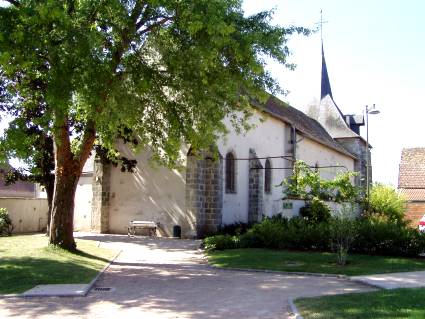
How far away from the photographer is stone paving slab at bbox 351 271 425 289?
34.3ft

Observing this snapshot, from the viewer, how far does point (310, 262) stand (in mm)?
14492

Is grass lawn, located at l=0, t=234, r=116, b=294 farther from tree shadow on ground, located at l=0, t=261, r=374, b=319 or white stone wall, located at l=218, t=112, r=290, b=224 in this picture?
white stone wall, located at l=218, t=112, r=290, b=224

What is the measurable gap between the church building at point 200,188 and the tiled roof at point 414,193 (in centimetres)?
1726

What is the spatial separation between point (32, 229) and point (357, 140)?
30.7 m

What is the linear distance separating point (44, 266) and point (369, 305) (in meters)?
7.84

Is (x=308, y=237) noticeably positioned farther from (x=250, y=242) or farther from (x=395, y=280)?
(x=395, y=280)

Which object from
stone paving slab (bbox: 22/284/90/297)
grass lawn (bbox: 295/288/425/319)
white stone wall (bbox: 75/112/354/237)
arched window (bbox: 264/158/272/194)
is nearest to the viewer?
grass lawn (bbox: 295/288/425/319)

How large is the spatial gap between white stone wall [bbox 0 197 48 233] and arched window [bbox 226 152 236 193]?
1042 cm

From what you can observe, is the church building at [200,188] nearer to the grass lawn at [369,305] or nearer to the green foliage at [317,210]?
the green foliage at [317,210]

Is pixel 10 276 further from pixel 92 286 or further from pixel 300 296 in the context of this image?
pixel 300 296

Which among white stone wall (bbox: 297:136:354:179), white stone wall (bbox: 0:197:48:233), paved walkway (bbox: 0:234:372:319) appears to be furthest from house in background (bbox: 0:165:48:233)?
white stone wall (bbox: 297:136:354:179)

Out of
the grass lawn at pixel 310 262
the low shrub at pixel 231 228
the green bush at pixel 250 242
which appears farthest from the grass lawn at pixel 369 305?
the low shrub at pixel 231 228

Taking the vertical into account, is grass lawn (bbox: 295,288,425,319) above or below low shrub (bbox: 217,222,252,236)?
below

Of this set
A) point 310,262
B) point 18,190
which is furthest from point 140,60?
point 18,190
